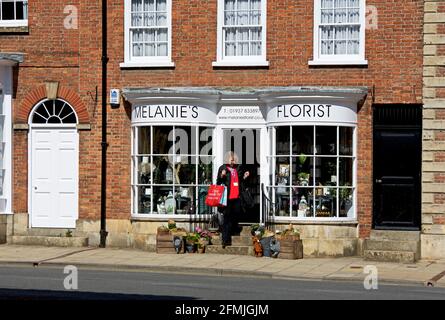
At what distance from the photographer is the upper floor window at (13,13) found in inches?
989

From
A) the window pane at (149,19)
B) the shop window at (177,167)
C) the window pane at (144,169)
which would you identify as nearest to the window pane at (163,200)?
the shop window at (177,167)

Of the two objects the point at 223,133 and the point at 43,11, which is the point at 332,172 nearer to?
the point at 223,133

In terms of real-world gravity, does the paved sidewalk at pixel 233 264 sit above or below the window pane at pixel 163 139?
below

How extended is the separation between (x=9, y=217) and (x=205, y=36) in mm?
6187

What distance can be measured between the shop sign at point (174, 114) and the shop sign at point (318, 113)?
5.90 feet

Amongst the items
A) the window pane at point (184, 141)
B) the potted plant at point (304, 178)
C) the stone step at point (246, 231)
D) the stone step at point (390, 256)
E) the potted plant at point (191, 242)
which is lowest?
the stone step at point (390, 256)

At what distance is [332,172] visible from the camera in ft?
76.6

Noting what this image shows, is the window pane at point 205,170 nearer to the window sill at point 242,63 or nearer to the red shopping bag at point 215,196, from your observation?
the red shopping bag at point 215,196

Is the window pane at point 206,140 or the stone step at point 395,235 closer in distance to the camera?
the stone step at point 395,235

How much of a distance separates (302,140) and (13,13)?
7.45 m

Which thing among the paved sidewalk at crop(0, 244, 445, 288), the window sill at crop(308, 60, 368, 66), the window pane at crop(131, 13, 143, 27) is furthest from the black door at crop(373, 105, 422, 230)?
the window pane at crop(131, 13, 143, 27)

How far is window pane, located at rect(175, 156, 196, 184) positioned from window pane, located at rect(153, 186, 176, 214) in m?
0.33
